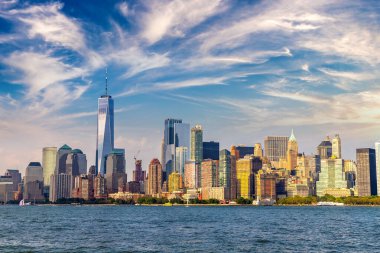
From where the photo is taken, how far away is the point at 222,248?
275 feet

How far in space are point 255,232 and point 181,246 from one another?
108ft

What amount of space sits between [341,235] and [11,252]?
6439 centimetres

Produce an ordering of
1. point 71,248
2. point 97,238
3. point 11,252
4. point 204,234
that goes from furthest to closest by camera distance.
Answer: point 204,234 < point 97,238 < point 71,248 < point 11,252

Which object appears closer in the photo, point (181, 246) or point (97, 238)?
point (181, 246)

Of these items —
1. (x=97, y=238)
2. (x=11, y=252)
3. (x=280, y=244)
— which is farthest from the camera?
(x=97, y=238)

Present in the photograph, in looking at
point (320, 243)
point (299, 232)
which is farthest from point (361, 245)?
point (299, 232)

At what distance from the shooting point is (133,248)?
3287 inches

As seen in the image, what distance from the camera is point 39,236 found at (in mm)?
103062

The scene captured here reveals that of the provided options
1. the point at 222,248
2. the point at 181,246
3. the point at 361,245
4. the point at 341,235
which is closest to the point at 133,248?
the point at 181,246

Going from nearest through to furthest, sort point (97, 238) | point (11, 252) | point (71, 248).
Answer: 1. point (11, 252)
2. point (71, 248)
3. point (97, 238)

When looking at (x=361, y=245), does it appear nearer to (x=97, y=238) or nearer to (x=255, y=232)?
(x=255, y=232)

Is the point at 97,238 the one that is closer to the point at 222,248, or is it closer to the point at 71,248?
the point at 71,248

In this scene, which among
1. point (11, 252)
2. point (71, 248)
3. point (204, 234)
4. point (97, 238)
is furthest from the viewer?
point (204, 234)

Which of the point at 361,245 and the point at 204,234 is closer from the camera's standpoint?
the point at 361,245
